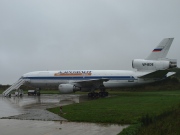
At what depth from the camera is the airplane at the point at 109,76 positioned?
28403 mm

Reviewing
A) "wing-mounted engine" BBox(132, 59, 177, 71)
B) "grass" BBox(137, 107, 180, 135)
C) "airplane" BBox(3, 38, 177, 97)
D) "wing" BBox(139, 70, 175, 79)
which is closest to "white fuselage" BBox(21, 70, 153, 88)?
"airplane" BBox(3, 38, 177, 97)

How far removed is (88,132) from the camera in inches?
342

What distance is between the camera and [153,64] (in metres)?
29.5

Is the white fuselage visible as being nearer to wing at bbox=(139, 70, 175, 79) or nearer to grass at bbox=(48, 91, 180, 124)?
wing at bbox=(139, 70, 175, 79)

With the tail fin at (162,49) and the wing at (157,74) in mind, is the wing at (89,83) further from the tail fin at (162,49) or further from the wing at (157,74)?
the tail fin at (162,49)

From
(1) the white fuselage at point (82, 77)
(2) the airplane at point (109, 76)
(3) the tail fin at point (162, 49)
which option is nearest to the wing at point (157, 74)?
(2) the airplane at point (109, 76)

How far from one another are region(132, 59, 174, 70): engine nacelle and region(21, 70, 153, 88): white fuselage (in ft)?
2.74

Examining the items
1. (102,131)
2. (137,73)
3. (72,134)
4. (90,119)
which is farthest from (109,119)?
(137,73)

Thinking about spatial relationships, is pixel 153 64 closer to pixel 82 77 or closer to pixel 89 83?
pixel 89 83

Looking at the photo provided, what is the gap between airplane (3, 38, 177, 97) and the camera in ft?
93.2

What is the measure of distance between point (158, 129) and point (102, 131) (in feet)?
6.50

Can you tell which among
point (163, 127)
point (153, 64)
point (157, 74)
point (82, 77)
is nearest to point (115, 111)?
point (163, 127)

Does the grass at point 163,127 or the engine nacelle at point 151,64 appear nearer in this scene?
the grass at point 163,127

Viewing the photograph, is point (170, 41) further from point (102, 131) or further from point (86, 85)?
point (102, 131)
